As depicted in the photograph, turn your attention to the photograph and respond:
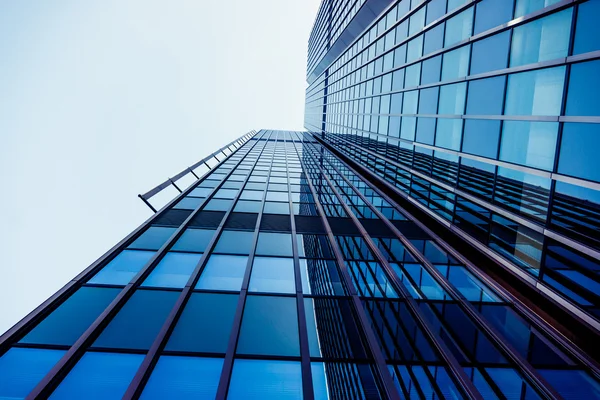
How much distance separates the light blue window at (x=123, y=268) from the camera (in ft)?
31.0

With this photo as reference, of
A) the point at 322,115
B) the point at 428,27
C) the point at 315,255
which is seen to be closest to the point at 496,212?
the point at 315,255

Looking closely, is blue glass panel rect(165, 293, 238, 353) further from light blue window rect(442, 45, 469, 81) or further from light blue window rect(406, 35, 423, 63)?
light blue window rect(406, 35, 423, 63)

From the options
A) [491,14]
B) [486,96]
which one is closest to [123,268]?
[486,96]

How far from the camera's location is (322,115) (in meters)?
58.6

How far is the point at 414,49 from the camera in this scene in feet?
61.5

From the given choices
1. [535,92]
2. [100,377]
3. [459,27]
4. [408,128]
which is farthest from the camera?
[408,128]

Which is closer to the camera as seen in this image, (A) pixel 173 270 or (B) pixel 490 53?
(A) pixel 173 270

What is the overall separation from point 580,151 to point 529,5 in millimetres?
5067

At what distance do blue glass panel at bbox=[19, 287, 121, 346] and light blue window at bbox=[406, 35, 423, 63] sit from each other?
17727 millimetres

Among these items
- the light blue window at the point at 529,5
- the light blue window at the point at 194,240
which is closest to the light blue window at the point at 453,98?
the light blue window at the point at 529,5

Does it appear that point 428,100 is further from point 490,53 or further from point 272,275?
point 272,275

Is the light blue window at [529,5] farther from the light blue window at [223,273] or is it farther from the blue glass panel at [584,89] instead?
the light blue window at [223,273]

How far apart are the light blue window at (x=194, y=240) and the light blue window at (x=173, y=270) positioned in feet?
1.49

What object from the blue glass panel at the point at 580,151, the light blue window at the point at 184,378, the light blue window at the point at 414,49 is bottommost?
the light blue window at the point at 184,378
